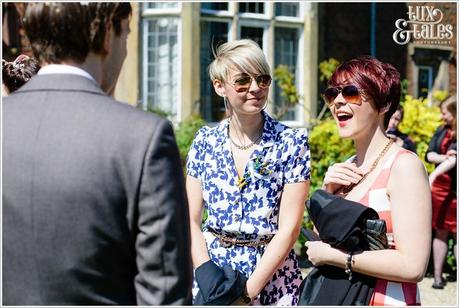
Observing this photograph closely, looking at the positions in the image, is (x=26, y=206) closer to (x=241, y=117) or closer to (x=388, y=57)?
(x=241, y=117)

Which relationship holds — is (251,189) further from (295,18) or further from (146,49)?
(295,18)

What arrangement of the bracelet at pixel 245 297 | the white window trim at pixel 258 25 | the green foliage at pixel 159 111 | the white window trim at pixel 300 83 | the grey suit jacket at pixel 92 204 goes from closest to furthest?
the grey suit jacket at pixel 92 204, the bracelet at pixel 245 297, the green foliage at pixel 159 111, the white window trim at pixel 258 25, the white window trim at pixel 300 83

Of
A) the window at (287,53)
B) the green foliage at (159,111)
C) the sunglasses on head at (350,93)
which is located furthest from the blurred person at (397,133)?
the window at (287,53)

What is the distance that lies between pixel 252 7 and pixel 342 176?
32.3 ft

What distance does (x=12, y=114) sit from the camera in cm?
214

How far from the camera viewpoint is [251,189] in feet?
11.6

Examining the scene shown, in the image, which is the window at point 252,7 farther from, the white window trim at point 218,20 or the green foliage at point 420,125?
the green foliage at point 420,125

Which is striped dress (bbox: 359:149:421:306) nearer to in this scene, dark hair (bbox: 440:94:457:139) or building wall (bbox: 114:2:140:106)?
dark hair (bbox: 440:94:457:139)

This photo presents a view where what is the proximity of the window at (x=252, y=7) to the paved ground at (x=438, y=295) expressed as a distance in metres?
5.97

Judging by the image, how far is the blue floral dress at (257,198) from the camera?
11.5 ft

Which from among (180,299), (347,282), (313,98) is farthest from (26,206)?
(313,98)

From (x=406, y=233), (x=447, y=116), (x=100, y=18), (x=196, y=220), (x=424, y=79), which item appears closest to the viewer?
(x=100, y=18)

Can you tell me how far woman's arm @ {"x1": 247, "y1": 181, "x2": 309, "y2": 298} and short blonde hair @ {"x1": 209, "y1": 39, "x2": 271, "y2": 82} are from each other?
1.90 feet

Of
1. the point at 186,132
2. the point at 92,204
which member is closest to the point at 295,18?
the point at 186,132
